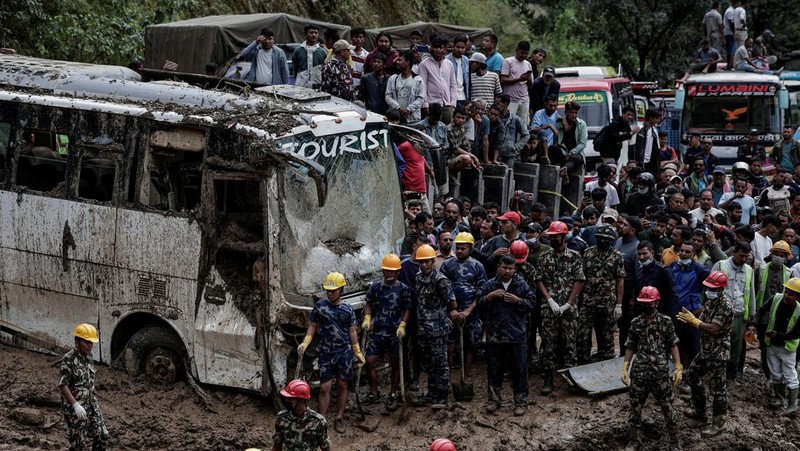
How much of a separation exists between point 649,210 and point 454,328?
3718mm

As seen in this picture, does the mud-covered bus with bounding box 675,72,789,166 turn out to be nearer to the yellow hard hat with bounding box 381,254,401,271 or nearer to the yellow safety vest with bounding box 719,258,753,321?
the yellow safety vest with bounding box 719,258,753,321

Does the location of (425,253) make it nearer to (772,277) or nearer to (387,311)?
(387,311)

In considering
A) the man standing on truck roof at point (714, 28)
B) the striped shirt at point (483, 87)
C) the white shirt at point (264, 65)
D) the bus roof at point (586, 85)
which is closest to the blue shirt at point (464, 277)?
the white shirt at point (264, 65)

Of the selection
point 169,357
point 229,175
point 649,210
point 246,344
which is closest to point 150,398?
point 169,357

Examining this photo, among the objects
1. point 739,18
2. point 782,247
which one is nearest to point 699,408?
point 782,247

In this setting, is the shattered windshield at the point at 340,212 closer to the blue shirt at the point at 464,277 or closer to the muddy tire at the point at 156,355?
the blue shirt at the point at 464,277

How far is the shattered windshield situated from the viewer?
11.6m

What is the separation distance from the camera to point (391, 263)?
11.9m

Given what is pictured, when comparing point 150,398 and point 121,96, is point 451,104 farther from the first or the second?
point 150,398

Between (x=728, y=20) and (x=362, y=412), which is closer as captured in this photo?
(x=362, y=412)

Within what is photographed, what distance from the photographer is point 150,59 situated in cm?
2048

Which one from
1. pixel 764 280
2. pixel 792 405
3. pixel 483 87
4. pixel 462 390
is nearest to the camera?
pixel 462 390

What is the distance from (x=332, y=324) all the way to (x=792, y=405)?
5.59 meters

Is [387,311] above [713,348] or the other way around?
above
